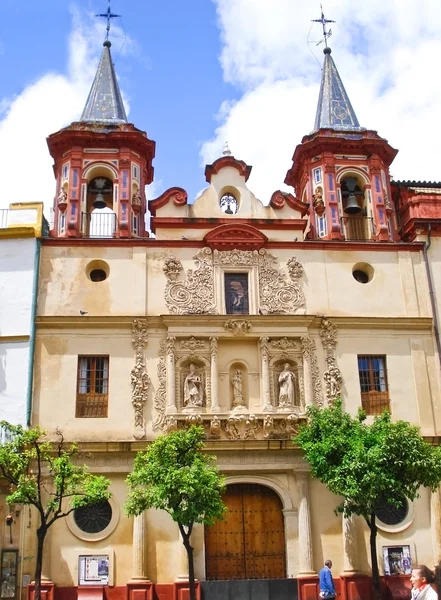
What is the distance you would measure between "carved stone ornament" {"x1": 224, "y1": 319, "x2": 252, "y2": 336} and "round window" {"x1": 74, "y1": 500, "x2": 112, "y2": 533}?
6304 mm

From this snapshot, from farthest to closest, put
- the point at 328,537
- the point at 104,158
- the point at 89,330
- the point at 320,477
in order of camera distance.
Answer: the point at 104,158, the point at 89,330, the point at 328,537, the point at 320,477

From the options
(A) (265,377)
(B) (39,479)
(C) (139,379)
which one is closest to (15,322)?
(C) (139,379)

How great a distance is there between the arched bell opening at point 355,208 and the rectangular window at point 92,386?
378 inches

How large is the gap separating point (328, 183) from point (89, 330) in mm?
9710

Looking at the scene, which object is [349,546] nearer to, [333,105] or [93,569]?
[93,569]

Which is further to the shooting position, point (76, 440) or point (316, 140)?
point (316, 140)

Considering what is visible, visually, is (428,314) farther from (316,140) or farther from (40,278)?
(40,278)

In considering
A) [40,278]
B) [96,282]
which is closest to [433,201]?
[96,282]

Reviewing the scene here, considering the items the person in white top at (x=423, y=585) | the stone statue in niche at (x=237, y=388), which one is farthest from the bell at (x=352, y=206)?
the person in white top at (x=423, y=585)

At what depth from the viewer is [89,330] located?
24.2m

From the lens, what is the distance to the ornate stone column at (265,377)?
23.6 meters

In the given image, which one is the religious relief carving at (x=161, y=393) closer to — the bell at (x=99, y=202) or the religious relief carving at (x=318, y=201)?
the bell at (x=99, y=202)

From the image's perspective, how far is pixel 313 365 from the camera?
2430cm

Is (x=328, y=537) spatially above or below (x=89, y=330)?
below
